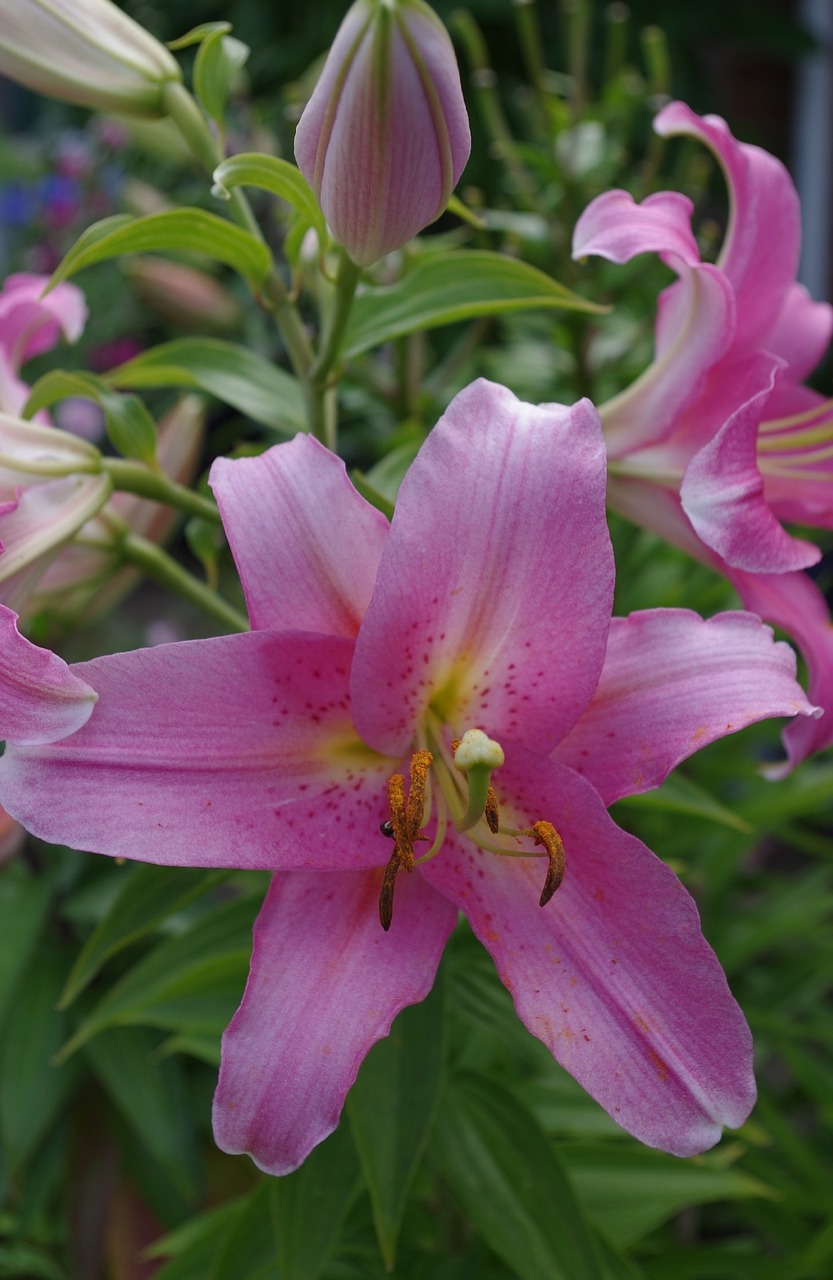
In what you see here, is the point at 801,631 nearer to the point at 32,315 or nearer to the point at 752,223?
the point at 752,223

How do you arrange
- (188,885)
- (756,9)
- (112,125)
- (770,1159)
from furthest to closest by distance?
(756,9), (112,125), (770,1159), (188,885)

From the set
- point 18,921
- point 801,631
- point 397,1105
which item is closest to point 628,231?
point 801,631

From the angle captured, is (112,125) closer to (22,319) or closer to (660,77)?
(660,77)

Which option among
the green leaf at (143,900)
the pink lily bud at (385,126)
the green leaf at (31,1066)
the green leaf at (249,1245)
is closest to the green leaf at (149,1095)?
the green leaf at (31,1066)

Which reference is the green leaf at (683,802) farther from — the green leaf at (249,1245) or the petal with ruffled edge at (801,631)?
the green leaf at (249,1245)

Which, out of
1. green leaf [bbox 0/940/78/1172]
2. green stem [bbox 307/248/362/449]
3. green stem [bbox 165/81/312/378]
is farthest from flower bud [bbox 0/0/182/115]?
green leaf [bbox 0/940/78/1172]

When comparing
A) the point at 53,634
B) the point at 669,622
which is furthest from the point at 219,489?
the point at 53,634
